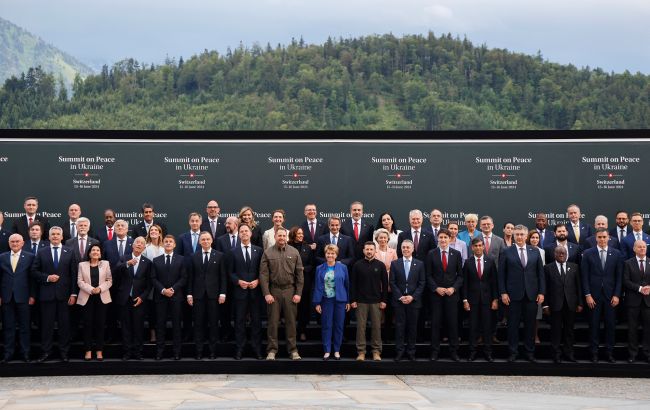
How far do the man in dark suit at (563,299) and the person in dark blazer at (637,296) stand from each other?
62 centimetres

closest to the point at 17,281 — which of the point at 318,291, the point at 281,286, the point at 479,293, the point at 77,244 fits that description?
the point at 77,244

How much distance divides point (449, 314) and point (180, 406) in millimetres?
4139

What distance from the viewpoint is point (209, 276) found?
12312mm

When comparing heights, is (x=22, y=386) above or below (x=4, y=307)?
below

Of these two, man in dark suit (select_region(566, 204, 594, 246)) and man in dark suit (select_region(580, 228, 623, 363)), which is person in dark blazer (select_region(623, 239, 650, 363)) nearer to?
man in dark suit (select_region(580, 228, 623, 363))

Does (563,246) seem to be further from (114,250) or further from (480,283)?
(114,250)

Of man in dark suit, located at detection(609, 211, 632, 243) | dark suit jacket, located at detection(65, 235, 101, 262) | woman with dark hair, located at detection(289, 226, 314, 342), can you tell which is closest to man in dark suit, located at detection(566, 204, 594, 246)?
man in dark suit, located at detection(609, 211, 632, 243)

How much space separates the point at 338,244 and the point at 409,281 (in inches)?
44.3

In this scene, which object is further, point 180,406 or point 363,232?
point 363,232

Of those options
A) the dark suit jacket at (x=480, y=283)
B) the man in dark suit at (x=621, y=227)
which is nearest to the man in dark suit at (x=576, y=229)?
the man in dark suit at (x=621, y=227)

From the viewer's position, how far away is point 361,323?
1223cm

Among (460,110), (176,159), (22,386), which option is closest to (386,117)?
(460,110)

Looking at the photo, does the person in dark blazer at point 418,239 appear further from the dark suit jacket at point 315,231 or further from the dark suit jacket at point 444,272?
the dark suit jacket at point 315,231

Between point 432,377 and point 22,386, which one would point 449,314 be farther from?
point 22,386
